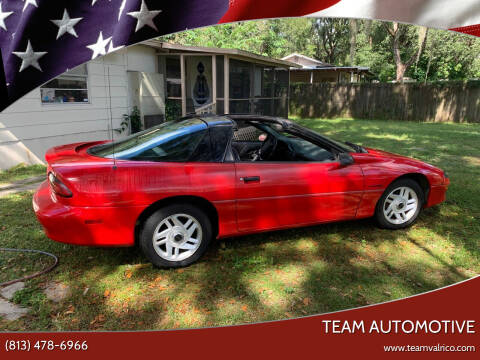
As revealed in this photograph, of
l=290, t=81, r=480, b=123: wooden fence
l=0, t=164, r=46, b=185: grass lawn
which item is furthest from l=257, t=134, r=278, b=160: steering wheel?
l=290, t=81, r=480, b=123: wooden fence

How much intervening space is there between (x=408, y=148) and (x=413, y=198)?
6804mm

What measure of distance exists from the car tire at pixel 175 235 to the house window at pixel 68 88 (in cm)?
622

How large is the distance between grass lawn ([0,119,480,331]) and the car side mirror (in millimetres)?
867

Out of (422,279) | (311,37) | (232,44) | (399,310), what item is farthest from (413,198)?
(311,37)

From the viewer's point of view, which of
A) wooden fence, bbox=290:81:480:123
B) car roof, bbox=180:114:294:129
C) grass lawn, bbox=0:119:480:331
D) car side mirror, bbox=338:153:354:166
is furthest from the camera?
wooden fence, bbox=290:81:480:123

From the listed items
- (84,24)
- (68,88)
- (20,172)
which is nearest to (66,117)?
(68,88)

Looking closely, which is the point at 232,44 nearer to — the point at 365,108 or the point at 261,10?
the point at 365,108

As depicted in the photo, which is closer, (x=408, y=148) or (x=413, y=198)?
(x=413, y=198)

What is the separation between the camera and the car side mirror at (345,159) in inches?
151

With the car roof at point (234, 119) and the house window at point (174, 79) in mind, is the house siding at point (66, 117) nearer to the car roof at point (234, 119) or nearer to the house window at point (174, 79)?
the house window at point (174, 79)

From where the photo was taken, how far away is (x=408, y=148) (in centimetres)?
1033

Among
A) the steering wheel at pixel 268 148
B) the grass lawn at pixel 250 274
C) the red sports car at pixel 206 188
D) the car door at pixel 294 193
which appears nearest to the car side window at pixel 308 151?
the red sports car at pixel 206 188

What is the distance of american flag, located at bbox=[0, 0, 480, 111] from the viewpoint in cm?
228

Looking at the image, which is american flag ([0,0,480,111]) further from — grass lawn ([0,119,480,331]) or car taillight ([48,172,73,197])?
grass lawn ([0,119,480,331])
